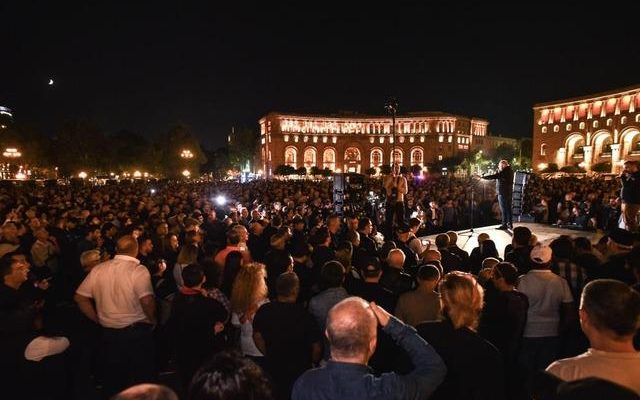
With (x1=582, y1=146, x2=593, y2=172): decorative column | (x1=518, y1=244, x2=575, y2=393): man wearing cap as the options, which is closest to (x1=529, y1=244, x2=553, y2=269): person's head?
(x1=518, y1=244, x2=575, y2=393): man wearing cap

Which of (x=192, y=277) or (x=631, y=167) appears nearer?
(x=192, y=277)

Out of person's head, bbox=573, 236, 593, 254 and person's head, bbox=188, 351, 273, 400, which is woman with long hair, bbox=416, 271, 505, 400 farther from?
person's head, bbox=573, 236, 593, 254

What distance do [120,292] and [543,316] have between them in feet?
14.3

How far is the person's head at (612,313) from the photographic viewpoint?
242 centimetres

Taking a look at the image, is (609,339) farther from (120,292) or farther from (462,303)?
(120,292)

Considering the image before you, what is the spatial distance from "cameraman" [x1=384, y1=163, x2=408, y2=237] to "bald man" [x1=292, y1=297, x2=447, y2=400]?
1041 centimetres

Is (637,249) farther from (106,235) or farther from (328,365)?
(106,235)

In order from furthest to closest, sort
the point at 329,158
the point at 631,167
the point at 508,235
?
1. the point at 329,158
2. the point at 508,235
3. the point at 631,167

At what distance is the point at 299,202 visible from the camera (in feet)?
55.3

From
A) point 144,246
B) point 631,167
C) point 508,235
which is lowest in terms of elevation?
point 508,235

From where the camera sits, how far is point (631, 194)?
10.1 metres

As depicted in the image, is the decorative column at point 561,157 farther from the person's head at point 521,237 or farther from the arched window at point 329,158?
the person's head at point 521,237

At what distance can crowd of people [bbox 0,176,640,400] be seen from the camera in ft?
7.92

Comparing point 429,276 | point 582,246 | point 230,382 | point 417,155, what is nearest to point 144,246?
point 429,276
